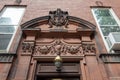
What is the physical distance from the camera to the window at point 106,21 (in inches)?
291

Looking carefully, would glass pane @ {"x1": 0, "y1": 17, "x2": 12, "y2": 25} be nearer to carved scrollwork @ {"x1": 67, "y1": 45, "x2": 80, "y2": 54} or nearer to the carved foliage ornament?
the carved foliage ornament

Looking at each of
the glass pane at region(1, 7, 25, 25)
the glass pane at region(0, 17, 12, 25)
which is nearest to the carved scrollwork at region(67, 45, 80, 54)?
the glass pane at region(1, 7, 25, 25)

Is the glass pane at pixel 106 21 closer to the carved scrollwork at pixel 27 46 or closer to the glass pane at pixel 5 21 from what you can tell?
the carved scrollwork at pixel 27 46

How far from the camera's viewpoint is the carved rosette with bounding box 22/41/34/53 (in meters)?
6.26

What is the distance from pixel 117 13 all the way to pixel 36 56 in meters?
5.00

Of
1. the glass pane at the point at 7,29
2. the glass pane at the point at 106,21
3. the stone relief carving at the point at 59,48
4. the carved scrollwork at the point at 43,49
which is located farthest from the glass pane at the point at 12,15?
the glass pane at the point at 106,21

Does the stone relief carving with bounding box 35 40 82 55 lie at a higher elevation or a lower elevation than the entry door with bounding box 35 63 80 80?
higher

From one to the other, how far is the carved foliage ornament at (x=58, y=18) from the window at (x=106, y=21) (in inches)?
63.8

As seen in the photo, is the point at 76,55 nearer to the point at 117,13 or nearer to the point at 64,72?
the point at 64,72

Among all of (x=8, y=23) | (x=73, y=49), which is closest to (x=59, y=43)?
(x=73, y=49)

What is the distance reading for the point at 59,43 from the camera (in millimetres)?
6734

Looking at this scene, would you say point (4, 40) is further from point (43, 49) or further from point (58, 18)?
point (58, 18)

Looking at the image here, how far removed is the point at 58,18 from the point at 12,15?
2.48 metres

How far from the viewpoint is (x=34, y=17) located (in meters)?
8.28
